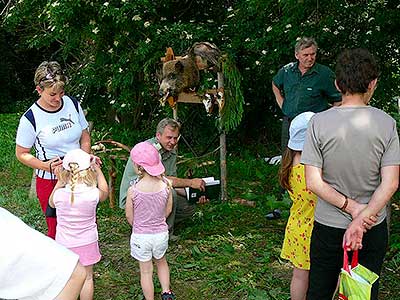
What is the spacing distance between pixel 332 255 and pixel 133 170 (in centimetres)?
219

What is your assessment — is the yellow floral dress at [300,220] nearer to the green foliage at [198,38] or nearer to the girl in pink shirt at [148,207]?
the girl in pink shirt at [148,207]

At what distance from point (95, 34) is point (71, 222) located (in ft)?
15.0

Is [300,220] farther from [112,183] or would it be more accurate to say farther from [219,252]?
[112,183]

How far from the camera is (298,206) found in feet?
11.1

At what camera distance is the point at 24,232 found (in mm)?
1755

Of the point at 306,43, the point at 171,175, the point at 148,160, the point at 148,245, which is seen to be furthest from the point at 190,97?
the point at 148,245

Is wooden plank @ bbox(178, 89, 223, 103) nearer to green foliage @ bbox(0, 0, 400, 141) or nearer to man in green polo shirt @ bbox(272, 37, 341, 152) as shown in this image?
green foliage @ bbox(0, 0, 400, 141)

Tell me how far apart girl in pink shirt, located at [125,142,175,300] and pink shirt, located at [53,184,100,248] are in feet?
1.04

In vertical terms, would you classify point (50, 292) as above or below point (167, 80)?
below

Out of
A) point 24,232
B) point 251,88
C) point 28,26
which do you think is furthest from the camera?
point 28,26

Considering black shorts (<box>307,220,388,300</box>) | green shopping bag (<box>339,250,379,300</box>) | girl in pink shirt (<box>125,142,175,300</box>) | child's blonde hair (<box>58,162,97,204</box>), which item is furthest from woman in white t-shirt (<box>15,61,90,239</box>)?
green shopping bag (<box>339,250,379,300</box>)

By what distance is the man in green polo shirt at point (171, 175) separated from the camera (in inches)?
181

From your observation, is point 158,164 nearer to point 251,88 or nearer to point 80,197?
point 80,197

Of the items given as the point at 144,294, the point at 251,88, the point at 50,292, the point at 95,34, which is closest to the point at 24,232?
the point at 50,292
